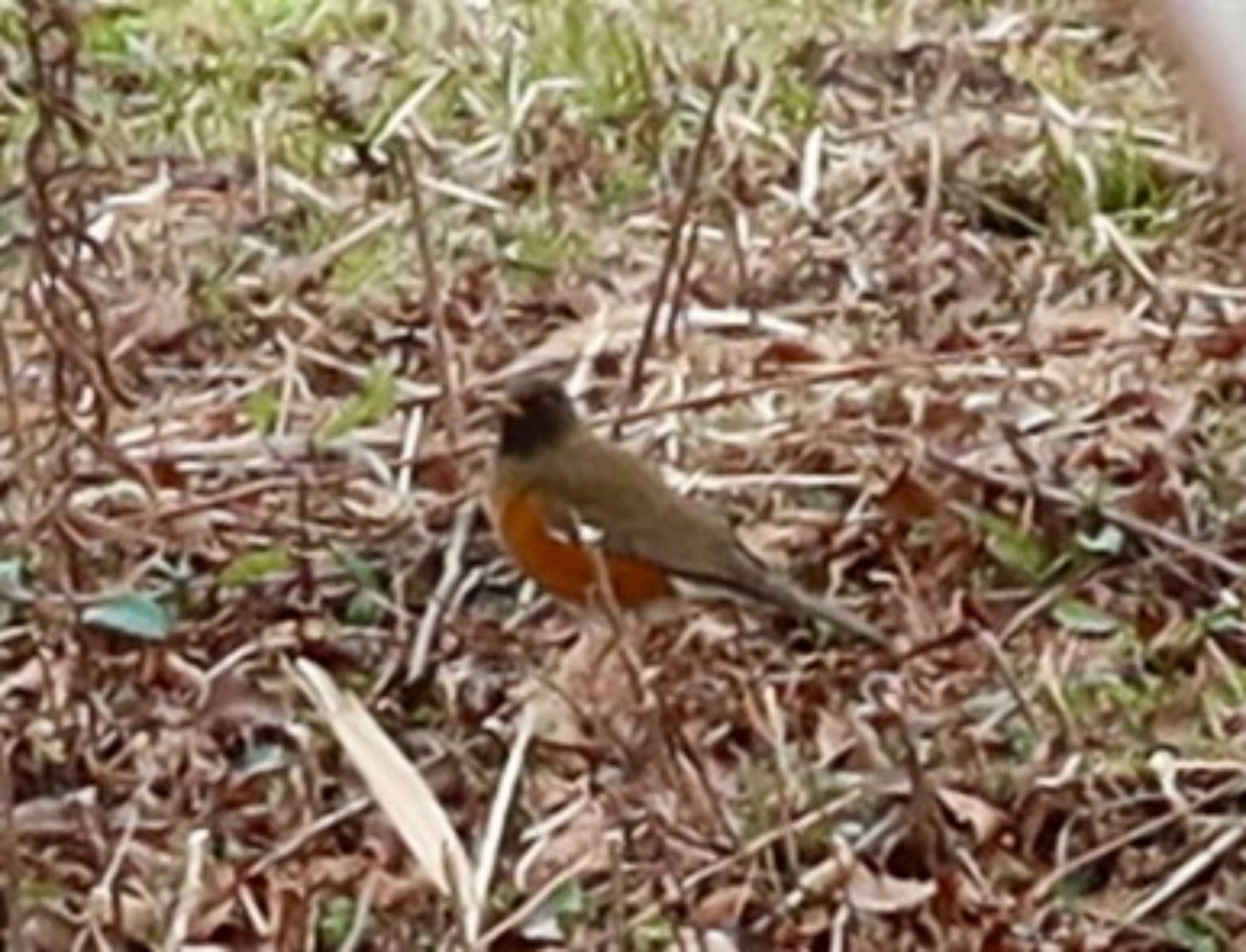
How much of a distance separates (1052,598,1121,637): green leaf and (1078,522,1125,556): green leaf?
0.39 feet

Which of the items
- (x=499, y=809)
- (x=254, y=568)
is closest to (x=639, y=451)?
(x=254, y=568)

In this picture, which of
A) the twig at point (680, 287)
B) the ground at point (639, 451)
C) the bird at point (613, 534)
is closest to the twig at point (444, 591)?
the ground at point (639, 451)

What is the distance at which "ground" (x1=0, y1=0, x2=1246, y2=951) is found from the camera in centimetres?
292

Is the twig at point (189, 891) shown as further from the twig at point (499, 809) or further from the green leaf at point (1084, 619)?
the green leaf at point (1084, 619)

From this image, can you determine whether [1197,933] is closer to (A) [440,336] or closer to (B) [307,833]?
(B) [307,833]

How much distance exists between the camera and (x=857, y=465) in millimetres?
3771

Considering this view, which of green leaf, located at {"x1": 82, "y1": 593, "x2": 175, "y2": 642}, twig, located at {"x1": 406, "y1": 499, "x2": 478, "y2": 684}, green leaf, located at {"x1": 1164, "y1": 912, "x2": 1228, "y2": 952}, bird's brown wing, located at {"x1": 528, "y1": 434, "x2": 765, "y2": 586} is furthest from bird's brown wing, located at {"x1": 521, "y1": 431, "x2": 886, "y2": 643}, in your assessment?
green leaf, located at {"x1": 1164, "y1": 912, "x2": 1228, "y2": 952}

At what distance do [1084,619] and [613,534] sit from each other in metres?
0.51

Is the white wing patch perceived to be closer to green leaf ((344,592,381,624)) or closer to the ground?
the ground

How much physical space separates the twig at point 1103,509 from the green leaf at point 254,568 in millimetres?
736

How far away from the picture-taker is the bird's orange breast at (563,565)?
10.6 feet

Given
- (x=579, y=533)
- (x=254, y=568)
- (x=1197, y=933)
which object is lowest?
(x=1197, y=933)

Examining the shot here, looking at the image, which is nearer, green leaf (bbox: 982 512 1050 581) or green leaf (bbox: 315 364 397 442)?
green leaf (bbox: 982 512 1050 581)

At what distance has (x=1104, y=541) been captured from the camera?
140 inches
